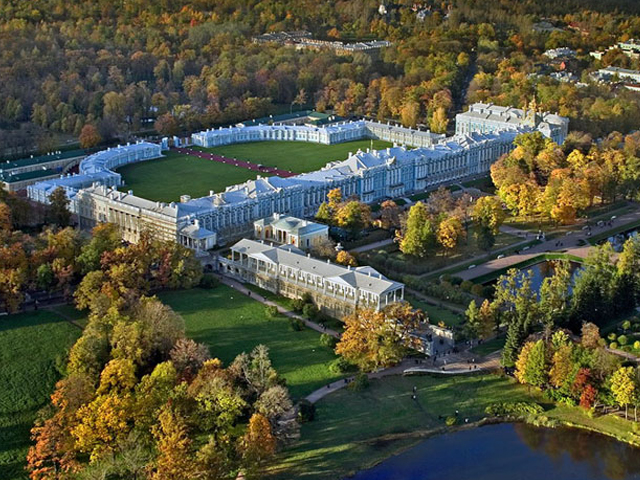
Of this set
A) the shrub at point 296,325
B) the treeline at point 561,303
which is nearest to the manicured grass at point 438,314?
the treeline at point 561,303

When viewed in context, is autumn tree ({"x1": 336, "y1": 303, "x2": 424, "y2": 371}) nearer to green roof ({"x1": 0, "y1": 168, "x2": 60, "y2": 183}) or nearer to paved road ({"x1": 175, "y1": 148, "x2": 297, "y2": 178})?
paved road ({"x1": 175, "y1": 148, "x2": 297, "y2": 178})

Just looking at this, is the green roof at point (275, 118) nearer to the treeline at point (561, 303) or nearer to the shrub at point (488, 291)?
the shrub at point (488, 291)

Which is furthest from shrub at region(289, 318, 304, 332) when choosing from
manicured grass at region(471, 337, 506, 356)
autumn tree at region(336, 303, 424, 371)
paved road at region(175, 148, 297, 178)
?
paved road at region(175, 148, 297, 178)

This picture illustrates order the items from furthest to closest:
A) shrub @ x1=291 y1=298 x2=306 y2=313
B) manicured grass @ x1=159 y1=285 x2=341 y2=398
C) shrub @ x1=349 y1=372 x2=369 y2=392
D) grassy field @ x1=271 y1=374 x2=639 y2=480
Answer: shrub @ x1=291 y1=298 x2=306 y2=313, manicured grass @ x1=159 y1=285 x2=341 y2=398, shrub @ x1=349 y1=372 x2=369 y2=392, grassy field @ x1=271 y1=374 x2=639 y2=480

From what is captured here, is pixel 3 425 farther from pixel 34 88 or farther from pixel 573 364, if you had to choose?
pixel 34 88

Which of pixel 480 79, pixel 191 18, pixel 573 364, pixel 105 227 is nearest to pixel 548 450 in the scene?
pixel 573 364

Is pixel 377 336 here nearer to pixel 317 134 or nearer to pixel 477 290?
pixel 477 290
